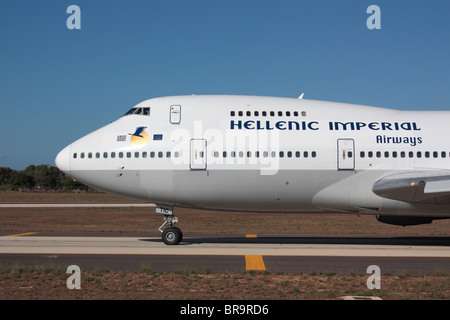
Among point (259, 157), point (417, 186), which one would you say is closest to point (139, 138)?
point (259, 157)

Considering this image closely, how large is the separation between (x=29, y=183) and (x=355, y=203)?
5316 inches

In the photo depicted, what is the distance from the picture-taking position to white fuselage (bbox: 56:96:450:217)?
18.9 meters

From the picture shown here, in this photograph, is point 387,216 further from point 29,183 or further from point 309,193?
point 29,183

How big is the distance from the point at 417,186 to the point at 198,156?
8.57 m

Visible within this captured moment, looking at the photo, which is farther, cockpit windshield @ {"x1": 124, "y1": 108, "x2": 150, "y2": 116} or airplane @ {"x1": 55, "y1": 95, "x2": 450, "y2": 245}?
cockpit windshield @ {"x1": 124, "y1": 108, "x2": 150, "y2": 116}

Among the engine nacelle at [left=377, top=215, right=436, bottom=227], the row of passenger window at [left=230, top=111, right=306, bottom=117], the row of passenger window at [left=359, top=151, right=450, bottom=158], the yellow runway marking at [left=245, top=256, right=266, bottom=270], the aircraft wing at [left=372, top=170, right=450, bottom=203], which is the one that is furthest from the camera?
the engine nacelle at [left=377, top=215, right=436, bottom=227]


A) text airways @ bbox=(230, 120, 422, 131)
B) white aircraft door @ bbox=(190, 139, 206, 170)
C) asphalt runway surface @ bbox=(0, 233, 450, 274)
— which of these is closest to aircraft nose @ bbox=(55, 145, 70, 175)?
asphalt runway surface @ bbox=(0, 233, 450, 274)

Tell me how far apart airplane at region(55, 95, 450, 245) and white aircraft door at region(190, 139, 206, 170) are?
40 mm

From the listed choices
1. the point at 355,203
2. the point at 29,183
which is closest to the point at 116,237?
the point at 355,203

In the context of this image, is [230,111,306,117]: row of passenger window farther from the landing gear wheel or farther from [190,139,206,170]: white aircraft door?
the landing gear wheel

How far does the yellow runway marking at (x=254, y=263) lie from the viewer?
14.3 meters
